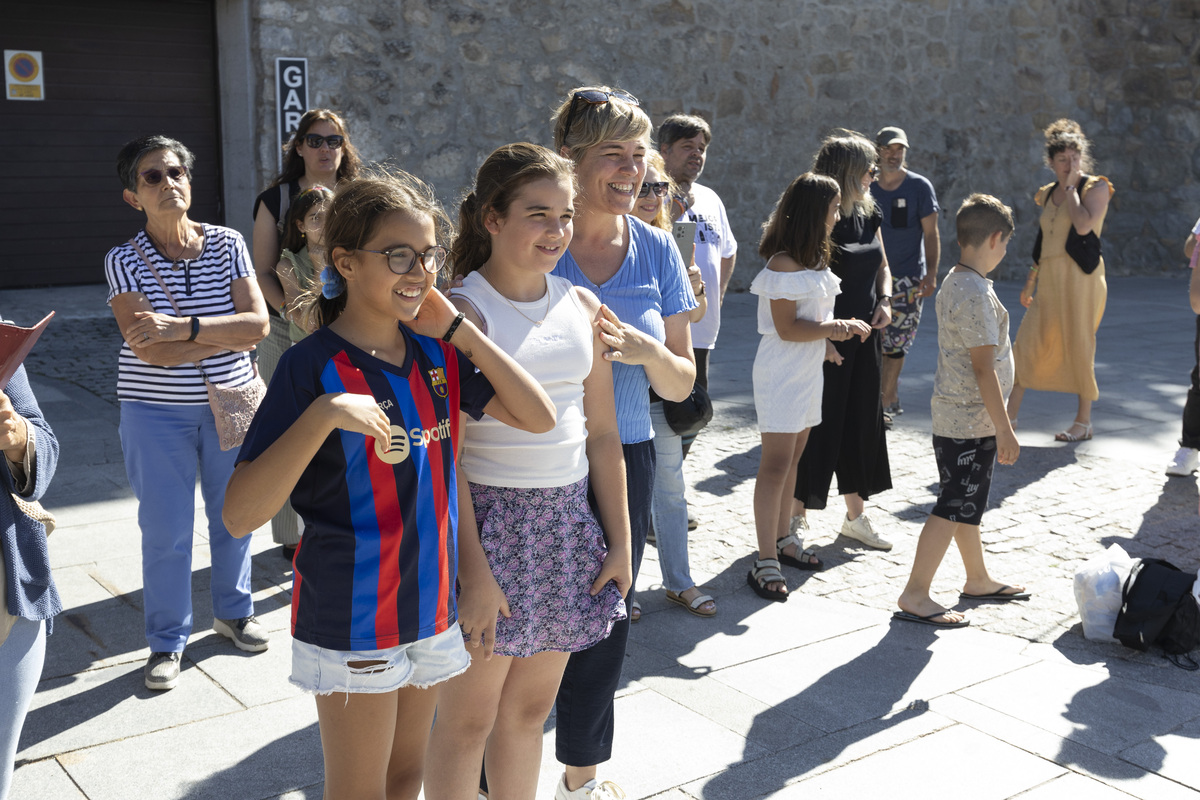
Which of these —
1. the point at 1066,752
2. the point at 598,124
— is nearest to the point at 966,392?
the point at 1066,752

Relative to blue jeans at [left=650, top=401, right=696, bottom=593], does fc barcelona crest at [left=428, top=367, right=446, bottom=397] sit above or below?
above

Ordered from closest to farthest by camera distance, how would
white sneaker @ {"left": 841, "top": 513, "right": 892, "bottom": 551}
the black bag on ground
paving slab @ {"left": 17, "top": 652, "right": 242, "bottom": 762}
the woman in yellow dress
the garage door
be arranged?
paving slab @ {"left": 17, "top": 652, "right": 242, "bottom": 762} → the black bag on ground → white sneaker @ {"left": 841, "top": 513, "right": 892, "bottom": 551} → the woman in yellow dress → the garage door

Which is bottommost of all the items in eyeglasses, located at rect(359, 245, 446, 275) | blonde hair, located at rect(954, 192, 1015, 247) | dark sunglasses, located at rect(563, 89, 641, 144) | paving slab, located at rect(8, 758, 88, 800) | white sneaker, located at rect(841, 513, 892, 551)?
white sneaker, located at rect(841, 513, 892, 551)

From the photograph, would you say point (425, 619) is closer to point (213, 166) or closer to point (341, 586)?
point (341, 586)

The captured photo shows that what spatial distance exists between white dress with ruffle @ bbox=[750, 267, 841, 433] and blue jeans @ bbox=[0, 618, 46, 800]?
3083 millimetres

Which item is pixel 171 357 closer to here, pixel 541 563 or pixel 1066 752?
pixel 541 563

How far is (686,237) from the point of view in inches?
173

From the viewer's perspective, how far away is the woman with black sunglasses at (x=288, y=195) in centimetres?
472

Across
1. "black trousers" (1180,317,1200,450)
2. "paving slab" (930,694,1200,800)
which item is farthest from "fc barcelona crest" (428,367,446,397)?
"black trousers" (1180,317,1200,450)

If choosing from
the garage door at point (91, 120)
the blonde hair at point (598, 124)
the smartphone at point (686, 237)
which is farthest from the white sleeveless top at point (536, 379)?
the garage door at point (91, 120)

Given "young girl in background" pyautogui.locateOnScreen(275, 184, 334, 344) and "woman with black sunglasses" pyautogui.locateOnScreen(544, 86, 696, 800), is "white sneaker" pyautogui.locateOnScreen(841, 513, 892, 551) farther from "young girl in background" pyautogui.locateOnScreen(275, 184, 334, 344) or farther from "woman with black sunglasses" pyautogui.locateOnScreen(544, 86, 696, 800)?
"young girl in background" pyautogui.locateOnScreen(275, 184, 334, 344)

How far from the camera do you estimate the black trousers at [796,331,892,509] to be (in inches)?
198

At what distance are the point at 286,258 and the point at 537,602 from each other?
275 cm

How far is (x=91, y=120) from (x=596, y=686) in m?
9.20
